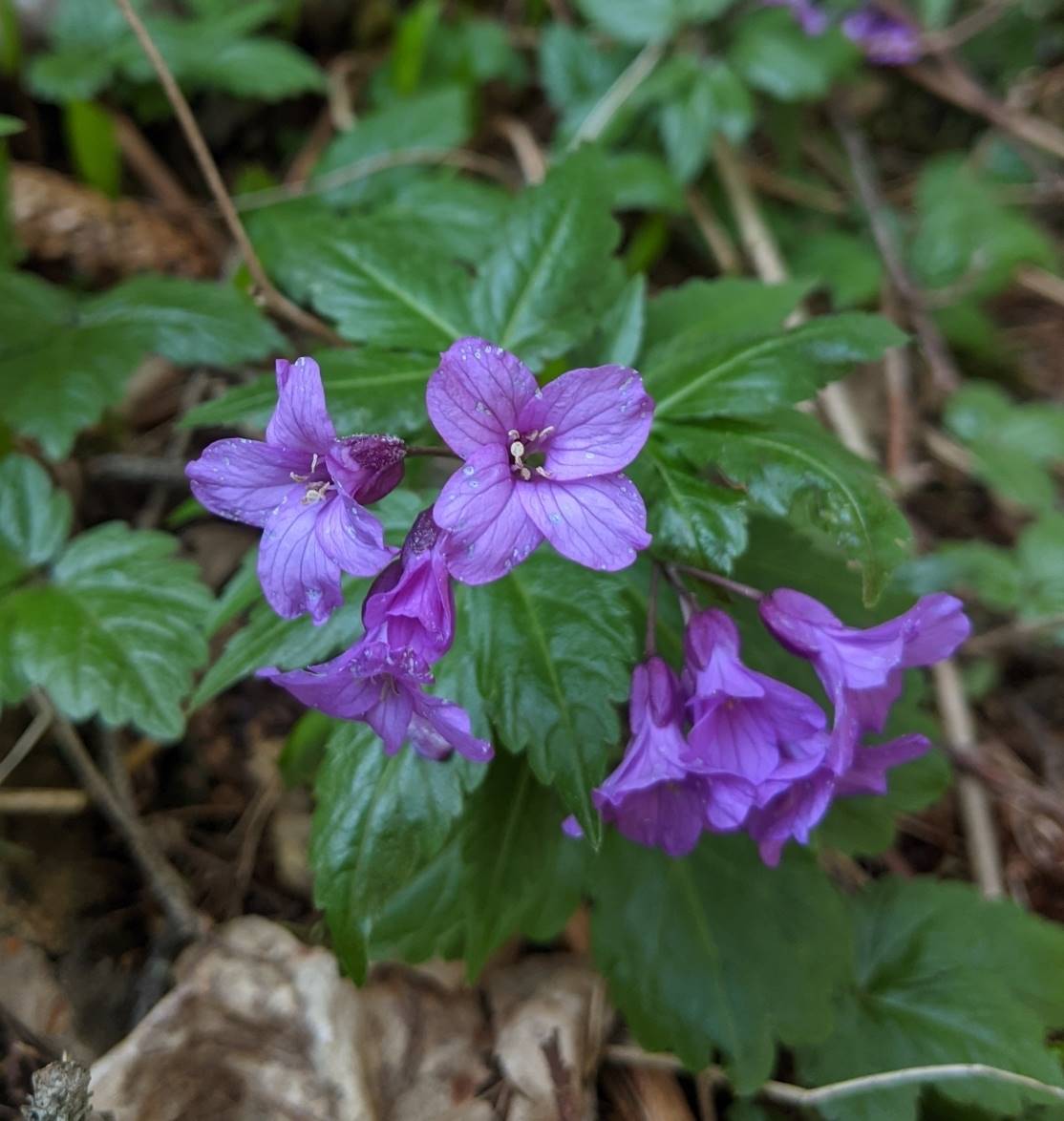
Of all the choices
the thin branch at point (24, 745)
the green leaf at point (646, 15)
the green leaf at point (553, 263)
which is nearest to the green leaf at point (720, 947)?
the green leaf at point (553, 263)

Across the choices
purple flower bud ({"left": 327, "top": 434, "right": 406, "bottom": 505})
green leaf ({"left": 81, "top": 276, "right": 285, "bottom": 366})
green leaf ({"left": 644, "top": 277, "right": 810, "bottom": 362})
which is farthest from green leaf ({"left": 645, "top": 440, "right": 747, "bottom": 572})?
green leaf ({"left": 81, "top": 276, "right": 285, "bottom": 366})

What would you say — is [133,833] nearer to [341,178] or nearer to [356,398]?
[356,398]

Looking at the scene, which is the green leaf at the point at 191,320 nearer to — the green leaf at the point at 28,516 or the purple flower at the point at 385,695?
the green leaf at the point at 28,516

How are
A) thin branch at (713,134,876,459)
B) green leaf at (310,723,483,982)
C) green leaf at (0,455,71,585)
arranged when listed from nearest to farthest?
1. green leaf at (310,723,483,982)
2. green leaf at (0,455,71,585)
3. thin branch at (713,134,876,459)

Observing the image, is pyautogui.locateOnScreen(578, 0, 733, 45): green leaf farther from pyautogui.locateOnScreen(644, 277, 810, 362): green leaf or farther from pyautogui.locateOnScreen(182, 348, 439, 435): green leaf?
pyautogui.locateOnScreen(182, 348, 439, 435): green leaf

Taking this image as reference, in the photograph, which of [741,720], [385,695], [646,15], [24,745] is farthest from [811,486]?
[646,15]
